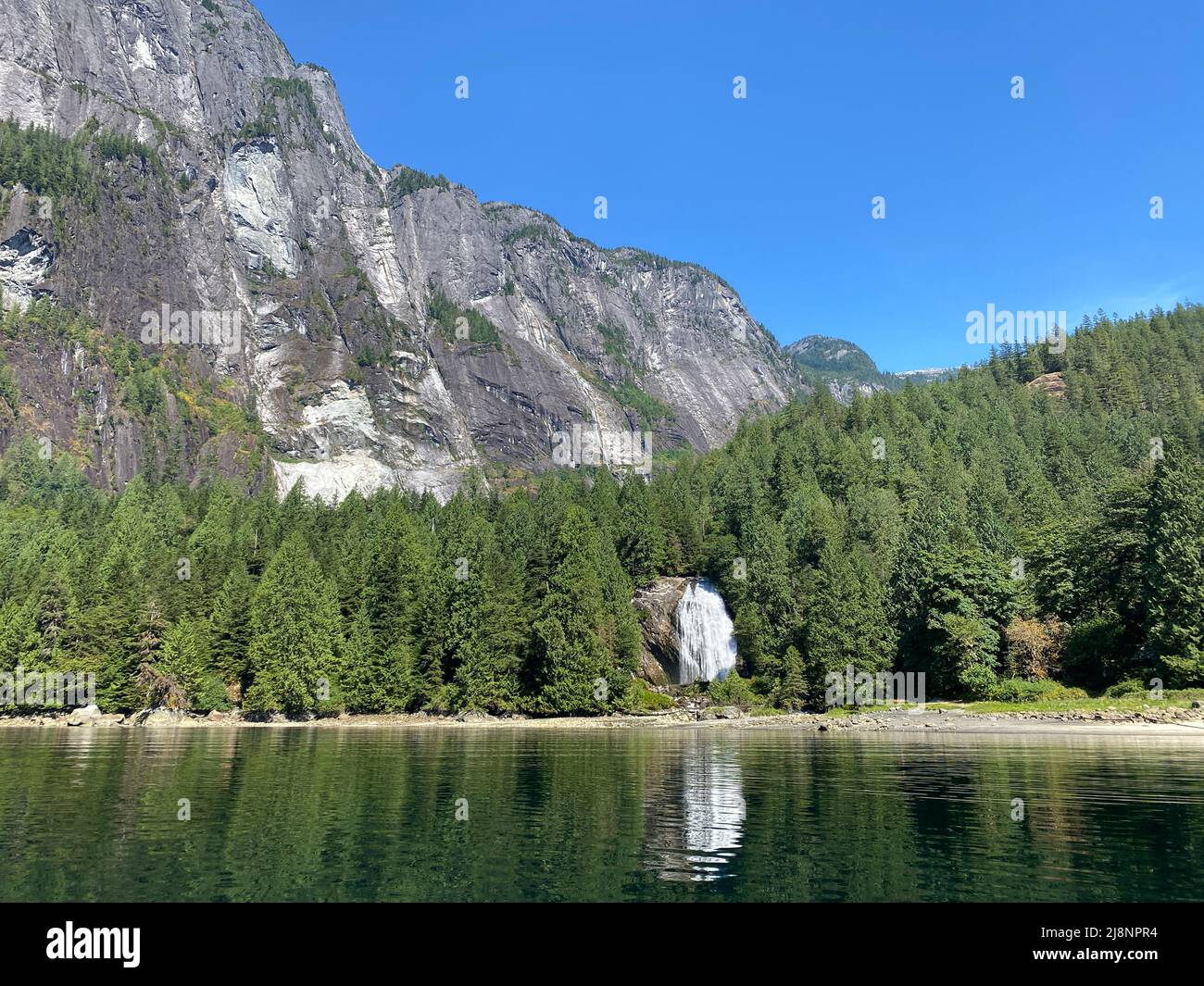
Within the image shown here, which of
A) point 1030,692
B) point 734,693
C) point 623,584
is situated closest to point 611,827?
point 1030,692

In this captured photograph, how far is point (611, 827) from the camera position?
24.5 metres

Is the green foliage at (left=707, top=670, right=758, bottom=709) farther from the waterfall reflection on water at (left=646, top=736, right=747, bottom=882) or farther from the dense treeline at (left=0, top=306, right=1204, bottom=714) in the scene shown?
the waterfall reflection on water at (left=646, top=736, right=747, bottom=882)

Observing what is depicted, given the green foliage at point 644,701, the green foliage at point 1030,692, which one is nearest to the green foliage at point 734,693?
the green foliage at point 644,701

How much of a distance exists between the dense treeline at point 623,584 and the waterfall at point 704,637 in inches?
84.7

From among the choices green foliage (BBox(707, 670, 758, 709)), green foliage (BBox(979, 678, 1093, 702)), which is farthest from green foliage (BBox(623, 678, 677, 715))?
green foliage (BBox(979, 678, 1093, 702))

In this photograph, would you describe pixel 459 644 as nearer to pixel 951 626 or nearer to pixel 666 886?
pixel 951 626

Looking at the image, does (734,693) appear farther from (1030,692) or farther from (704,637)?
(1030,692)

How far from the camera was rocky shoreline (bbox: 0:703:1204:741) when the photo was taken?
194 ft

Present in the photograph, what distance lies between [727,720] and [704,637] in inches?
730

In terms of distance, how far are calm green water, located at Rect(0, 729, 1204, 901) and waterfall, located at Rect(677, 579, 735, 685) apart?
52.1 metres

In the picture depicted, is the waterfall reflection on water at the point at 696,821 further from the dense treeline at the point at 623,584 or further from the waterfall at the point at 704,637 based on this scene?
the waterfall at the point at 704,637

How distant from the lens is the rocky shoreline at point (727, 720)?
59094 mm
